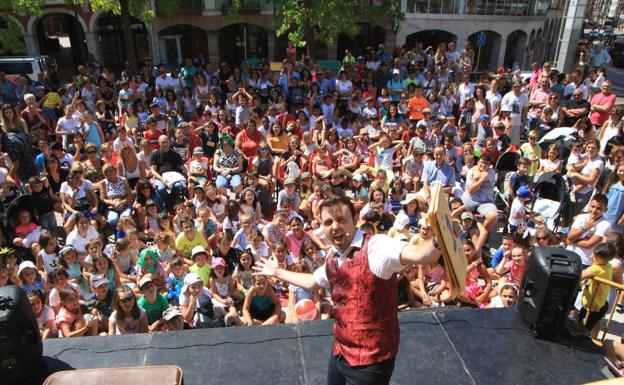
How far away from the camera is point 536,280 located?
13.9ft

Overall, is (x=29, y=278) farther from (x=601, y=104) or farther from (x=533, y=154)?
(x=601, y=104)

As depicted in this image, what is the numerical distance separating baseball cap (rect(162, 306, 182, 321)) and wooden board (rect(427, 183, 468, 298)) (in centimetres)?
324

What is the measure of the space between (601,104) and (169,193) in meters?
8.59

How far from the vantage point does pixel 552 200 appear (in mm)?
7055

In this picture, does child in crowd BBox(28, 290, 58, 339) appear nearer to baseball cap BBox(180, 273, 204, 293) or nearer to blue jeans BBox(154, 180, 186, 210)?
baseball cap BBox(180, 273, 204, 293)

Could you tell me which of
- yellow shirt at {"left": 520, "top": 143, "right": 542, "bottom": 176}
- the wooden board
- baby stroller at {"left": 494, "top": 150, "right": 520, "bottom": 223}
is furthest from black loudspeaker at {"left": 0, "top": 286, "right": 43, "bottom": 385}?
yellow shirt at {"left": 520, "top": 143, "right": 542, "bottom": 176}

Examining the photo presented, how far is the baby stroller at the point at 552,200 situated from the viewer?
6.96 metres

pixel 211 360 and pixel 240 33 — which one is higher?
pixel 240 33

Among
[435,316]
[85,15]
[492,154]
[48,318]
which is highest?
[85,15]

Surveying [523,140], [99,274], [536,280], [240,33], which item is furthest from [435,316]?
[240,33]

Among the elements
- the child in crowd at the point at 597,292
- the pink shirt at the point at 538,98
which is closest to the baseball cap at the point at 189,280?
the child in crowd at the point at 597,292

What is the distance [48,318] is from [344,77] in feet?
30.4

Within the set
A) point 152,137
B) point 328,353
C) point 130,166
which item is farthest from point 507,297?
point 152,137

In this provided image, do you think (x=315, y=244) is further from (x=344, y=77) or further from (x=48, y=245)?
(x=344, y=77)
